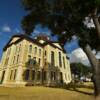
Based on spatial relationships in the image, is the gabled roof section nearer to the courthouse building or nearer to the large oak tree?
the courthouse building

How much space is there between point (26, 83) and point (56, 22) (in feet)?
71.7

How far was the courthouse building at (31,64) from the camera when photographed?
3509cm

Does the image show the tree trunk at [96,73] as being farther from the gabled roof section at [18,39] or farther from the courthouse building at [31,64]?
the gabled roof section at [18,39]

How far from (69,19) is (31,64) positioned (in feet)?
80.3

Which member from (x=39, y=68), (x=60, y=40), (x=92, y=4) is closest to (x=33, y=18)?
(x=60, y=40)

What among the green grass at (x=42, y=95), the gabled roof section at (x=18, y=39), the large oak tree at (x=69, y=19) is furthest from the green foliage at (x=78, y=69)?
the green grass at (x=42, y=95)

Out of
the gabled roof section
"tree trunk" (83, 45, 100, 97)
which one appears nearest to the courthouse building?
the gabled roof section

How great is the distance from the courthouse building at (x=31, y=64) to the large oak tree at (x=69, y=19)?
1959 cm

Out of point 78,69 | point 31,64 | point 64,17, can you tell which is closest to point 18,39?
point 31,64

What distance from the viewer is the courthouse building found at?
35094mm

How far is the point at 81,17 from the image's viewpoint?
14.1m

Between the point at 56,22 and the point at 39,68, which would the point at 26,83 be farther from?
the point at 56,22

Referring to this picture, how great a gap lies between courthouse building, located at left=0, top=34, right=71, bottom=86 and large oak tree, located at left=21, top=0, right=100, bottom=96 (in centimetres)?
1959

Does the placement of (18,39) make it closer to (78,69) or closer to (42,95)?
(42,95)
